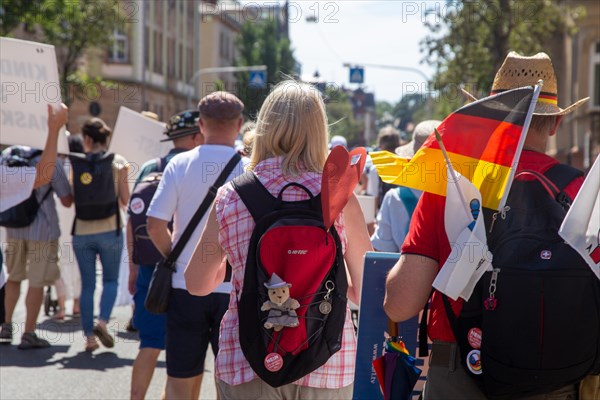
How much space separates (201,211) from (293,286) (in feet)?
5.86

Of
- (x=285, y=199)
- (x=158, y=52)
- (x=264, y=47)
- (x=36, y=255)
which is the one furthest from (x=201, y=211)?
(x=264, y=47)

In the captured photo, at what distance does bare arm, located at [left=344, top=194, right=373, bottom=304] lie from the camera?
3.56 m

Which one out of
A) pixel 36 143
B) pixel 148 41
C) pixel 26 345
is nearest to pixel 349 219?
pixel 36 143

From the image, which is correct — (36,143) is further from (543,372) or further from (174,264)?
(543,372)

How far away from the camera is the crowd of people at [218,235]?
3.03m

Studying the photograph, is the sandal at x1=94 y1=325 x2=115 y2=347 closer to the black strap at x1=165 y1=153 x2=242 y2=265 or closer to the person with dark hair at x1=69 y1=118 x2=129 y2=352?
the person with dark hair at x1=69 y1=118 x2=129 y2=352

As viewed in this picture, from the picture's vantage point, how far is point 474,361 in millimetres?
2875

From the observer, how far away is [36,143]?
670cm

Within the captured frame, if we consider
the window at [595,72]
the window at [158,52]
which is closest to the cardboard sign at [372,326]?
the window at [595,72]

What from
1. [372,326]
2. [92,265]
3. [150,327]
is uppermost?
[372,326]

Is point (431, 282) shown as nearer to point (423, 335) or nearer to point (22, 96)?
point (423, 335)

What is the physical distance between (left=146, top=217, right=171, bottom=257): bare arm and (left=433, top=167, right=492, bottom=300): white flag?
2284 mm

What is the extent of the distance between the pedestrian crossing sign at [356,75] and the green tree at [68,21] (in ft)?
39.5

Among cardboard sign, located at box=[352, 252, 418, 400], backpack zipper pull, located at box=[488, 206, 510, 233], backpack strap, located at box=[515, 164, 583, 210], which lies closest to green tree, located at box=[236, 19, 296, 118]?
cardboard sign, located at box=[352, 252, 418, 400]
